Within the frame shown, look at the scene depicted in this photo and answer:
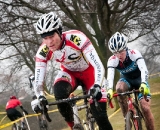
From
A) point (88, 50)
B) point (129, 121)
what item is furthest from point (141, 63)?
point (88, 50)

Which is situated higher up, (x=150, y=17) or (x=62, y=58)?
(x=150, y=17)

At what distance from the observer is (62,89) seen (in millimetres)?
4012

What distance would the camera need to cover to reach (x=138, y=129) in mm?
4527

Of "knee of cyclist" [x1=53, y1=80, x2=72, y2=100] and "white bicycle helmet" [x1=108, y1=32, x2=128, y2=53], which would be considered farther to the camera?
"white bicycle helmet" [x1=108, y1=32, x2=128, y2=53]

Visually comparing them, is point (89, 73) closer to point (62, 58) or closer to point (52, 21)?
point (62, 58)

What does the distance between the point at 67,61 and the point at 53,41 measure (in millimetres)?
564

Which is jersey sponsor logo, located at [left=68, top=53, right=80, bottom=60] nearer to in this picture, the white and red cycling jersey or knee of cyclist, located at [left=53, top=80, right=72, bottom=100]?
the white and red cycling jersey

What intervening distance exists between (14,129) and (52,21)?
9.13 meters

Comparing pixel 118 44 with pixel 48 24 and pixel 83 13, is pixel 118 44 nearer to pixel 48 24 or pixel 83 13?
pixel 48 24

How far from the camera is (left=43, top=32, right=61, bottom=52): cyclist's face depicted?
12.2 feet

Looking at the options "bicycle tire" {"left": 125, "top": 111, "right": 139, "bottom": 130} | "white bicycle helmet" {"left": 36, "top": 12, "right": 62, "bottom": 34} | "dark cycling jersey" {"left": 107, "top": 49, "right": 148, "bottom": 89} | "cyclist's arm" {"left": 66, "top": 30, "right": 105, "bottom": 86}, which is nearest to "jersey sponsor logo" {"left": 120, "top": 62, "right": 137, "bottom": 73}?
"dark cycling jersey" {"left": 107, "top": 49, "right": 148, "bottom": 89}

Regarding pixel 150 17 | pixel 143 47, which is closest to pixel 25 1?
pixel 150 17

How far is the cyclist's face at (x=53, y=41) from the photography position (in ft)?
12.2

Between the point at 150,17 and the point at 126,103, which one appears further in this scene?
the point at 150,17
